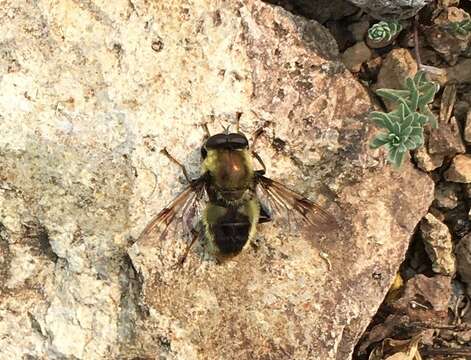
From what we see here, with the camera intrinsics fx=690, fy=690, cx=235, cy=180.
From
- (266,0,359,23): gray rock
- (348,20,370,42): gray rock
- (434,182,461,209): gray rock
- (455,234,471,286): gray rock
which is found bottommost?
(455,234,471,286): gray rock

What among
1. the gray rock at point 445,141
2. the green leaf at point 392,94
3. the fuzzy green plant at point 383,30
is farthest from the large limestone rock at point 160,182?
the gray rock at point 445,141

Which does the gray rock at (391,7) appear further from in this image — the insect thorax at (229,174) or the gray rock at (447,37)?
the insect thorax at (229,174)

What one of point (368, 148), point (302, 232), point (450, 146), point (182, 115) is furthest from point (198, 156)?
point (450, 146)

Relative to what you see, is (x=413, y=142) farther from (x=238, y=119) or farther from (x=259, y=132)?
(x=238, y=119)

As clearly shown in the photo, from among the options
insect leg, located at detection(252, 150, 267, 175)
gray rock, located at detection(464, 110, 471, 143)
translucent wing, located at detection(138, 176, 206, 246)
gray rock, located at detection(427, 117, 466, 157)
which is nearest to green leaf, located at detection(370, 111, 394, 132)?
gray rock, located at detection(427, 117, 466, 157)

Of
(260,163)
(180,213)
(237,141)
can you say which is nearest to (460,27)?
(260,163)

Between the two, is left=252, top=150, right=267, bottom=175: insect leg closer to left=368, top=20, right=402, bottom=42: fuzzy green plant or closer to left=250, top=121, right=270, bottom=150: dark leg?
left=250, top=121, right=270, bottom=150: dark leg
